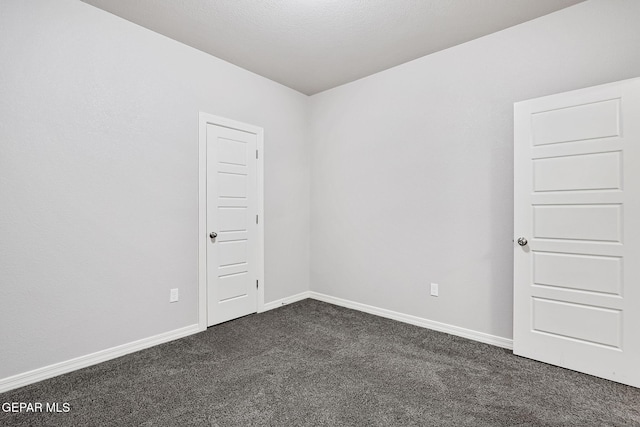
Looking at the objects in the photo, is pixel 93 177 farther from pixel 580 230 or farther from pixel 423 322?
pixel 580 230

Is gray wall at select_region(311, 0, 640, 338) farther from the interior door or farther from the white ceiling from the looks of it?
the interior door

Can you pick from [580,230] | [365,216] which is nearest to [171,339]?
[365,216]

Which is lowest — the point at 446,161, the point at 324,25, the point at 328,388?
the point at 328,388

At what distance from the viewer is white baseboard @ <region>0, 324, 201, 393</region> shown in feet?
7.12

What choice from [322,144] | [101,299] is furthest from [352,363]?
[322,144]

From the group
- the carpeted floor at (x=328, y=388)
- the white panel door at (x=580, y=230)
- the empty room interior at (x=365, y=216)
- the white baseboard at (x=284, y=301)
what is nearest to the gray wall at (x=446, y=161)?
the empty room interior at (x=365, y=216)

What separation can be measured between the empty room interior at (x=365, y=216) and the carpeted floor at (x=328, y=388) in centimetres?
2

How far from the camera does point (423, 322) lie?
3.28m

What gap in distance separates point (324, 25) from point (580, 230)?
2.63 metres

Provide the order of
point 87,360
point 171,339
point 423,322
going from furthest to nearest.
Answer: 1. point 423,322
2. point 171,339
3. point 87,360

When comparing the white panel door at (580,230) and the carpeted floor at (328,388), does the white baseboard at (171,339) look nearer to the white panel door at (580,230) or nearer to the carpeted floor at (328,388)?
the carpeted floor at (328,388)

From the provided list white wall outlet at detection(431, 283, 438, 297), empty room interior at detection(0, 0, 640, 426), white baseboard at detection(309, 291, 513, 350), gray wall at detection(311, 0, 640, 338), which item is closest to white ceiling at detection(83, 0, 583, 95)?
empty room interior at detection(0, 0, 640, 426)

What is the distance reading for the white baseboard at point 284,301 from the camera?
12.5ft

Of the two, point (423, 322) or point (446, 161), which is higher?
point (446, 161)
